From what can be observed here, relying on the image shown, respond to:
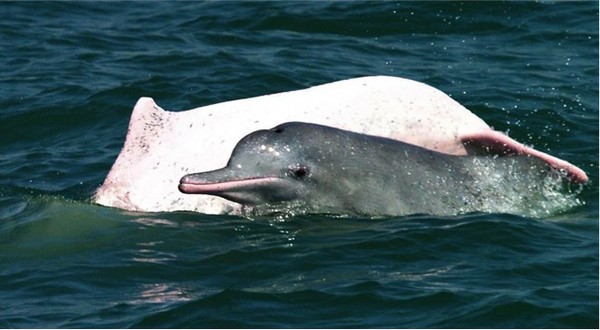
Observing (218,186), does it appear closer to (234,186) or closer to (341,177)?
(234,186)

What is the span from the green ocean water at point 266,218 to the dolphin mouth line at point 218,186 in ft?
1.49

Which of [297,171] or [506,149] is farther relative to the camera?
A: [506,149]

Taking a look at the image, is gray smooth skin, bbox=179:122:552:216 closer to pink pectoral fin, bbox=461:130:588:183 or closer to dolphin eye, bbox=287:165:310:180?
dolphin eye, bbox=287:165:310:180

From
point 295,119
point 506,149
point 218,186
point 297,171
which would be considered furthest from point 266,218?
point 506,149

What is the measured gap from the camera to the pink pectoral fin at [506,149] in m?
13.1

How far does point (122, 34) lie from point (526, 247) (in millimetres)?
11781

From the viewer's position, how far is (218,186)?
39.8 ft

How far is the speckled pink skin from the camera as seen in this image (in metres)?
13.2

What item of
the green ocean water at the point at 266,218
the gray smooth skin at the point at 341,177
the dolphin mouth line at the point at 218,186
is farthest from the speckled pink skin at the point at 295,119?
the dolphin mouth line at the point at 218,186

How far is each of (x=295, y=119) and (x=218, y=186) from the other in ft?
4.47

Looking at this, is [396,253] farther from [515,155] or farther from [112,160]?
[112,160]

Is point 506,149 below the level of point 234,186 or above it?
above

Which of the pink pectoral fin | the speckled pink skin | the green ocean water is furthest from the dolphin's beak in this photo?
the pink pectoral fin

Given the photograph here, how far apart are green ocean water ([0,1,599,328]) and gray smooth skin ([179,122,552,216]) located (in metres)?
0.18
